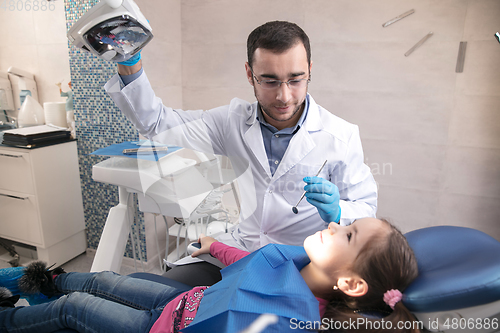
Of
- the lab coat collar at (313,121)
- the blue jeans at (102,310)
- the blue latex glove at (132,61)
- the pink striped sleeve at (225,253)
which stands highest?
the blue latex glove at (132,61)

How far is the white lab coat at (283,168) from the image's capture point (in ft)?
4.27

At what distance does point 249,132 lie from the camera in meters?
1.40

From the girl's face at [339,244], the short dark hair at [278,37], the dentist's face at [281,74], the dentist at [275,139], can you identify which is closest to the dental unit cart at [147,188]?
the dentist at [275,139]

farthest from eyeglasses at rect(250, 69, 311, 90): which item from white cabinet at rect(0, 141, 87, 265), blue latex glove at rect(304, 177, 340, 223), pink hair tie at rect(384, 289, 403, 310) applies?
white cabinet at rect(0, 141, 87, 265)

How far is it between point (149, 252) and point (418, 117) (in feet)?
7.17

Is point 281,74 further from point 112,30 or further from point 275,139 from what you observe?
point 112,30

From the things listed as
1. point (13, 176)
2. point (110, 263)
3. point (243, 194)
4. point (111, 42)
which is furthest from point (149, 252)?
point (111, 42)

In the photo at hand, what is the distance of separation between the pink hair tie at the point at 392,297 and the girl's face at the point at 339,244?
159mm

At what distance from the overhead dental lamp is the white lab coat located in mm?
212

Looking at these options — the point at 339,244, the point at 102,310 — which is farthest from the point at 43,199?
the point at 339,244

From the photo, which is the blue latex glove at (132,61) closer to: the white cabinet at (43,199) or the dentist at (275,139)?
the dentist at (275,139)

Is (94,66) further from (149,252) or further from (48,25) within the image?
(149,252)

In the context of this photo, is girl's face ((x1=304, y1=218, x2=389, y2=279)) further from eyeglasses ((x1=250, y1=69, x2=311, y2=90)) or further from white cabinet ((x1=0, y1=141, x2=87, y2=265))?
white cabinet ((x1=0, y1=141, x2=87, y2=265))

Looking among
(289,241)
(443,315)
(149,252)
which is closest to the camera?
(443,315)
